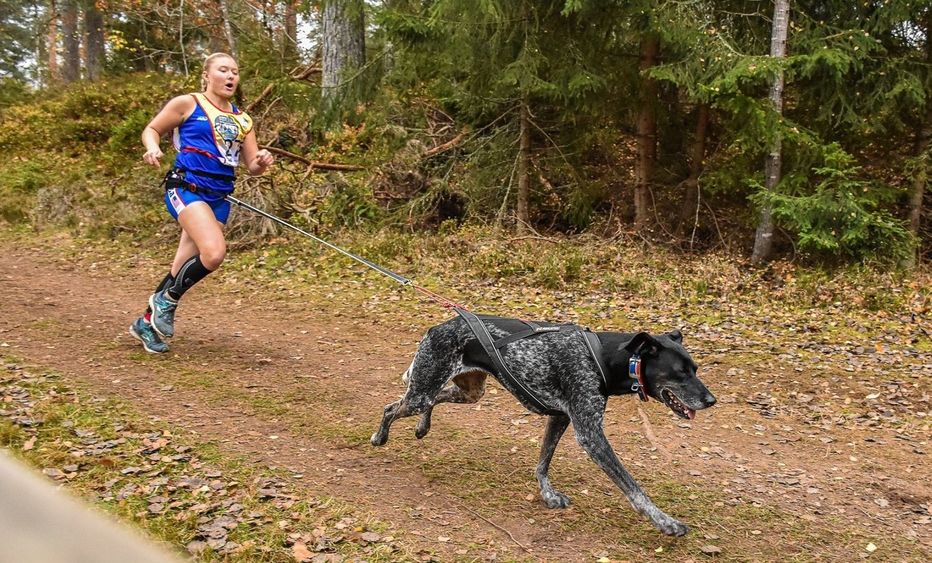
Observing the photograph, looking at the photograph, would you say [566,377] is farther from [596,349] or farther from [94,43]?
[94,43]

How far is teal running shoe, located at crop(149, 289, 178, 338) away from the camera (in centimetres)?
660

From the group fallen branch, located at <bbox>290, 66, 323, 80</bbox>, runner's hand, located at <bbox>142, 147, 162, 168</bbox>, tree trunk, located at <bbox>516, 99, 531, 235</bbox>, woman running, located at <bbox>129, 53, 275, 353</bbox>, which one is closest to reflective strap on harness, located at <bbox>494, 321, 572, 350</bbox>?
woman running, located at <bbox>129, 53, 275, 353</bbox>

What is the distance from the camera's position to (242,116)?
21.4 feet

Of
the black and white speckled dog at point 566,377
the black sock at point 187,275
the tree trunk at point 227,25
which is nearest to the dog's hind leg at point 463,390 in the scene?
the black and white speckled dog at point 566,377

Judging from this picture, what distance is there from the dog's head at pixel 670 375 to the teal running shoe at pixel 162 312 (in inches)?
189

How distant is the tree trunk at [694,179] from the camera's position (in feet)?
43.2

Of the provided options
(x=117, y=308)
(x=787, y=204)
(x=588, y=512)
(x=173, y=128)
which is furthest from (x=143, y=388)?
(x=787, y=204)

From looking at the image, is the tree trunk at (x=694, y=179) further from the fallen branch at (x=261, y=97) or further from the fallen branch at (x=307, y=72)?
Answer: the fallen branch at (x=307, y=72)

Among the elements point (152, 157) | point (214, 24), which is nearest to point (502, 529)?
point (152, 157)

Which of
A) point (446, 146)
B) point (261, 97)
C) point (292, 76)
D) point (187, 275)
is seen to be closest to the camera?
point (187, 275)

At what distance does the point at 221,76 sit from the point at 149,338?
272 centimetres

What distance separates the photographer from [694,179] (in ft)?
44.3

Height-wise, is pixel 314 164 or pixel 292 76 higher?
pixel 292 76

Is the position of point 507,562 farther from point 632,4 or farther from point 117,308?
point 632,4
